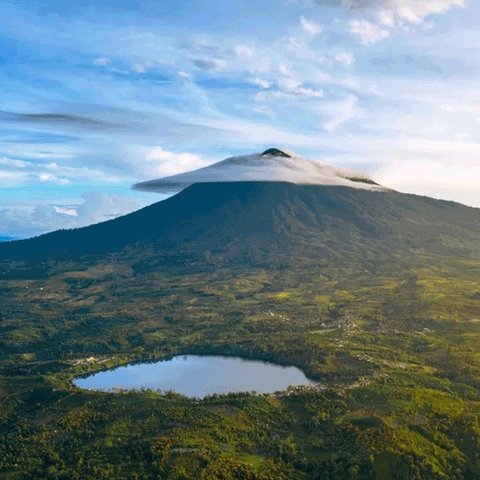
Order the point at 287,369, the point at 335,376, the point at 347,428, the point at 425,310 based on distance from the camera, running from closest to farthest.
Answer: the point at 347,428
the point at 335,376
the point at 287,369
the point at 425,310

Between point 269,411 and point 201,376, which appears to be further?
point 201,376

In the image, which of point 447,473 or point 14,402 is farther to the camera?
point 14,402

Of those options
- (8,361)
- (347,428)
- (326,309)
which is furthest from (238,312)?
(347,428)

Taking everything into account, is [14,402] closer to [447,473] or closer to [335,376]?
[335,376]

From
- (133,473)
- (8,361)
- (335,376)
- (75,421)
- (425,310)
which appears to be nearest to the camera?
(133,473)

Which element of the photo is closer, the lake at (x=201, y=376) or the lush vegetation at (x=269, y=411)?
the lush vegetation at (x=269, y=411)

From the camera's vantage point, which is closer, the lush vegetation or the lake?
the lush vegetation

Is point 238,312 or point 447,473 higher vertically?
point 238,312
